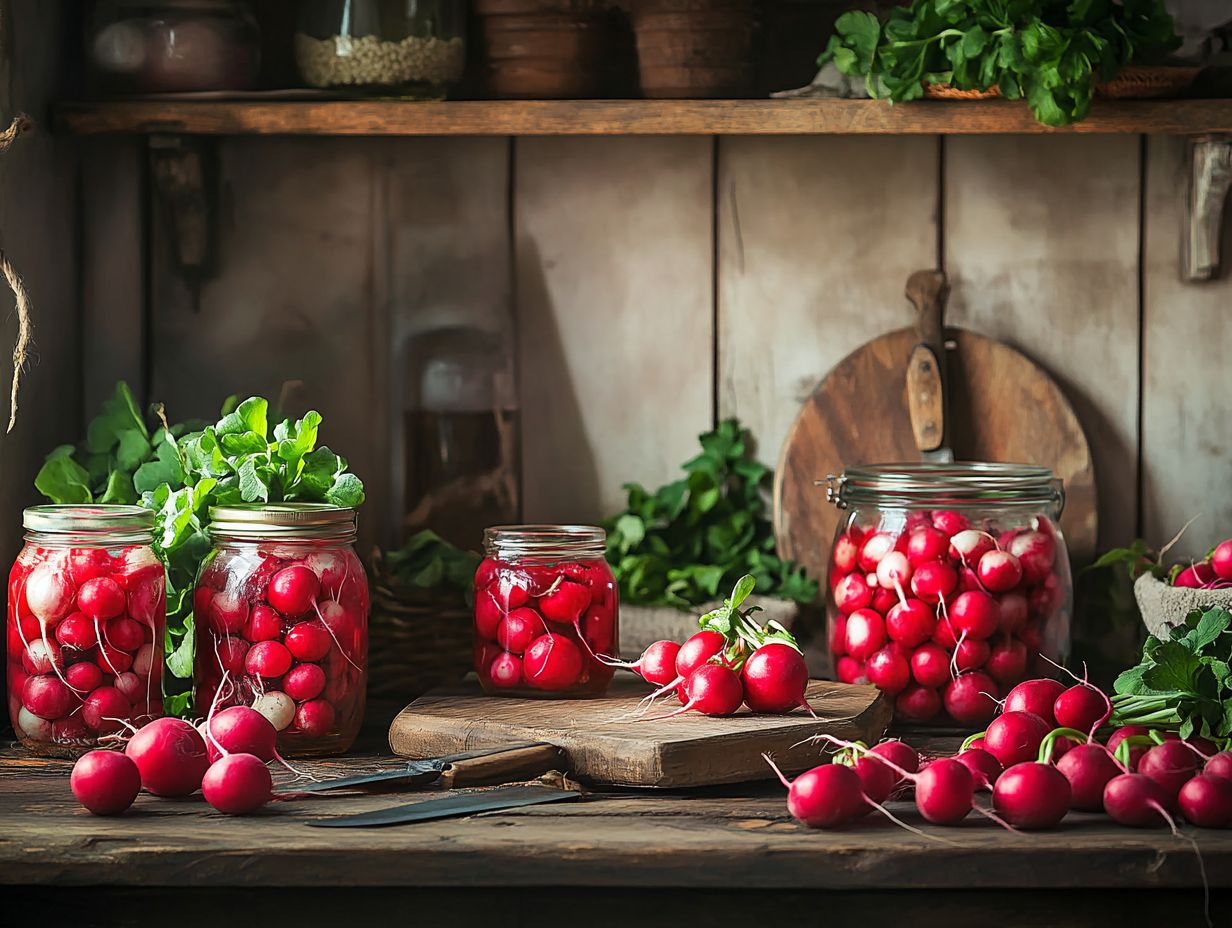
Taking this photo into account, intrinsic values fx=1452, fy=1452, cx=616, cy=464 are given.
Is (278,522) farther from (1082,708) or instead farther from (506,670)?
(1082,708)

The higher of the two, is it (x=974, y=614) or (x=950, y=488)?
(x=950, y=488)

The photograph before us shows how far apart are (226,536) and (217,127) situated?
0.53 m

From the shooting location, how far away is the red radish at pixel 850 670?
4.94 feet

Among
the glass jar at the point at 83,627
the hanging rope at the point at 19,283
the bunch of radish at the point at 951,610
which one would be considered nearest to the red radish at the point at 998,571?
the bunch of radish at the point at 951,610

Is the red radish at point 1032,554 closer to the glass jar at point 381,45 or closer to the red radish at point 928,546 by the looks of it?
the red radish at point 928,546

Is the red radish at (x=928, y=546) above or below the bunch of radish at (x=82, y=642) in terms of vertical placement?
above

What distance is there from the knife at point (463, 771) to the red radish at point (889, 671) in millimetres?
386

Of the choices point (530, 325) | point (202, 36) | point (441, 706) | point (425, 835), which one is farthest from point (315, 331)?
point (425, 835)

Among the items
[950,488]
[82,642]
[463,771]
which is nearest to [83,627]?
[82,642]

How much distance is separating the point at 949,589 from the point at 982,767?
0.29 meters

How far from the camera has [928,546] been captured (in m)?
1.45

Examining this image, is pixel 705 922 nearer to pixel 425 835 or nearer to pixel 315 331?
pixel 425 835

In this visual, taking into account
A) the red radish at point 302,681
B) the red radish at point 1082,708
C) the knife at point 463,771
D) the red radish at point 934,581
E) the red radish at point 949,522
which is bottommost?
the knife at point 463,771

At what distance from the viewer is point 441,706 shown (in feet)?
4.64
